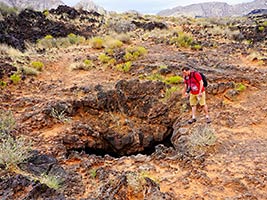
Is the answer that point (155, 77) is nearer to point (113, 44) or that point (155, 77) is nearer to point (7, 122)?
point (113, 44)

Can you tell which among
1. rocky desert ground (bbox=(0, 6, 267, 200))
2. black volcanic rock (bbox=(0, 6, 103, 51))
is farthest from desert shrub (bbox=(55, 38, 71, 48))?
black volcanic rock (bbox=(0, 6, 103, 51))

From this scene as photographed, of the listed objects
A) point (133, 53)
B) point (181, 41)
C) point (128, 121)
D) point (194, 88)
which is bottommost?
point (128, 121)

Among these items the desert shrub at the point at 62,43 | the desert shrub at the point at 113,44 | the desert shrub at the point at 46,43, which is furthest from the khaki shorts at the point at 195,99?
the desert shrub at the point at 46,43

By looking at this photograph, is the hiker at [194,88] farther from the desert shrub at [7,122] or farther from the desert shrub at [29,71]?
the desert shrub at [29,71]

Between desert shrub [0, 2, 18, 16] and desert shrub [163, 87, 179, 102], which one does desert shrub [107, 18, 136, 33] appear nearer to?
desert shrub [0, 2, 18, 16]

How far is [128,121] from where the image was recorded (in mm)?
9664

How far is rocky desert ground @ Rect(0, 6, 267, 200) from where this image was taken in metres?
5.30

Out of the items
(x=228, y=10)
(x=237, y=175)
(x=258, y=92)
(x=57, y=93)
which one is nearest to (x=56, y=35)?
(x=57, y=93)

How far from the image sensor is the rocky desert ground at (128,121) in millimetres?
5297

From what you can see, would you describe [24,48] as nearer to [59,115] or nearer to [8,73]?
[8,73]

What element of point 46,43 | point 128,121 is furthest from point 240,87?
point 46,43

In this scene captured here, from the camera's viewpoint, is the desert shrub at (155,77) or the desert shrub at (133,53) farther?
the desert shrub at (133,53)

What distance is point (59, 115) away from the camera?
8.30 meters

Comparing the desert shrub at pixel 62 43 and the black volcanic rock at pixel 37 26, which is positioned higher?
the black volcanic rock at pixel 37 26
